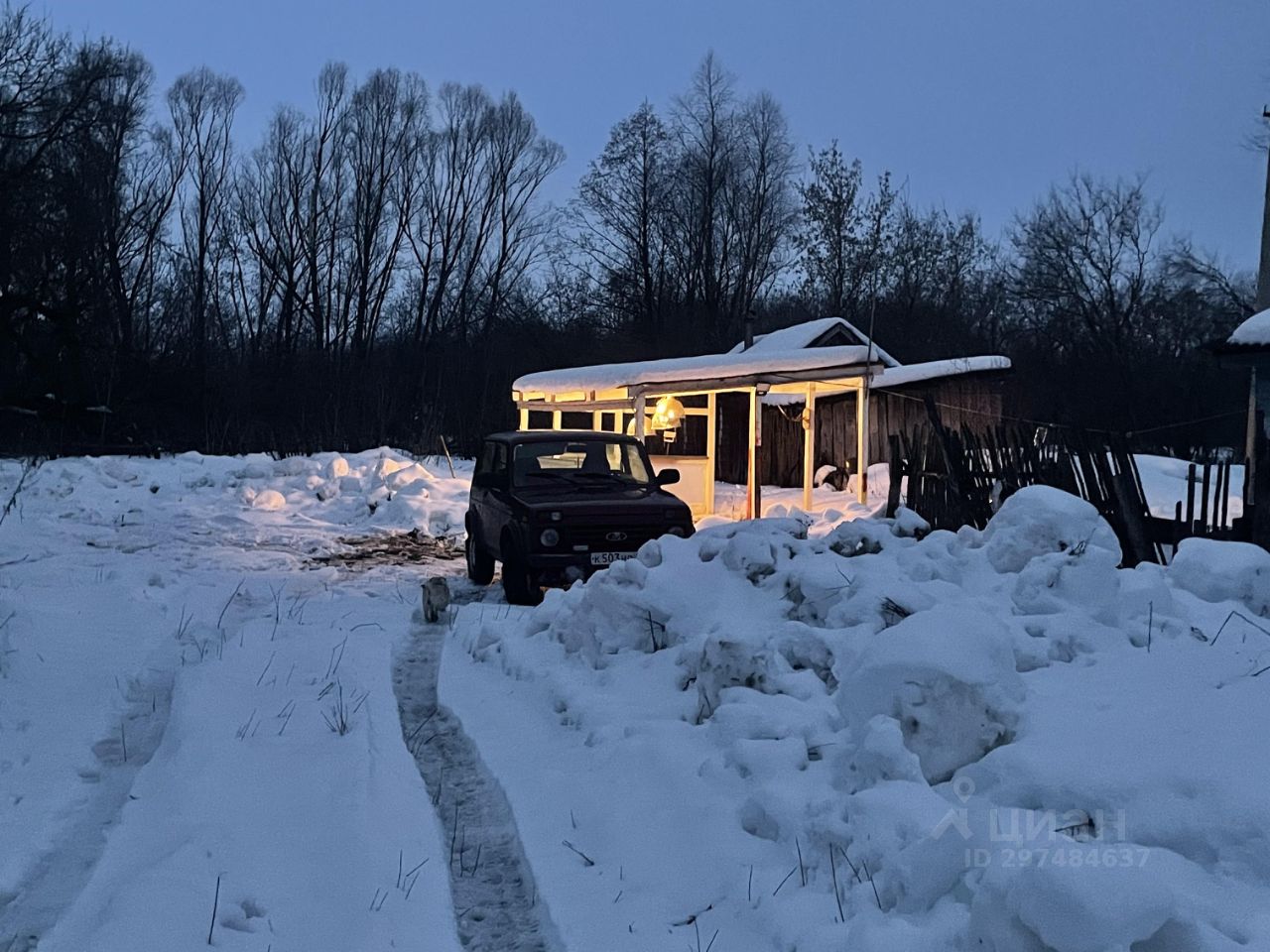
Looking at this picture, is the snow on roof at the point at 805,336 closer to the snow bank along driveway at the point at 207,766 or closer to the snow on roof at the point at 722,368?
the snow on roof at the point at 722,368

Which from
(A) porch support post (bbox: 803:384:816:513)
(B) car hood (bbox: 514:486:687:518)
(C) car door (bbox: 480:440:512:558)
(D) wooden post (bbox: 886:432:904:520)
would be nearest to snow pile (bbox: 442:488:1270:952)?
(B) car hood (bbox: 514:486:687:518)

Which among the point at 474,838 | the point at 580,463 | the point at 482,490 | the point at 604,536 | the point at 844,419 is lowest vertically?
the point at 474,838

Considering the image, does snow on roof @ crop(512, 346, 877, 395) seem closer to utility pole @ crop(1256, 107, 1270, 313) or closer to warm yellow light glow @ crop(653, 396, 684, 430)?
warm yellow light glow @ crop(653, 396, 684, 430)

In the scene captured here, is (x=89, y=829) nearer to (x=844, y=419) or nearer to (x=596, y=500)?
(x=596, y=500)

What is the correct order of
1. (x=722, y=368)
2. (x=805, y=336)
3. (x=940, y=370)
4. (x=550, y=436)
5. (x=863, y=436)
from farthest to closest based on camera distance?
1. (x=805, y=336)
2. (x=940, y=370)
3. (x=722, y=368)
4. (x=863, y=436)
5. (x=550, y=436)

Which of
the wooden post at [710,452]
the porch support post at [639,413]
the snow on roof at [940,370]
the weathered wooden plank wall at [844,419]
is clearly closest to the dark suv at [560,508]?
the wooden post at [710,452]

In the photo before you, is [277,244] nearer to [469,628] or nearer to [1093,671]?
[469,628]

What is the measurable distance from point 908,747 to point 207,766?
327 cm

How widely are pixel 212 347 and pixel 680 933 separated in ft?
154

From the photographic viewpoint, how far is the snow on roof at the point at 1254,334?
46.6 ft

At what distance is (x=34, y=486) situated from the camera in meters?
18.2

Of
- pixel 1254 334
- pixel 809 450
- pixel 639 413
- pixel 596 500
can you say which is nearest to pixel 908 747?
pixel 596 500

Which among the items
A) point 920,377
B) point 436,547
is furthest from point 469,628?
point 920,377

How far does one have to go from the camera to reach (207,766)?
194 inches
